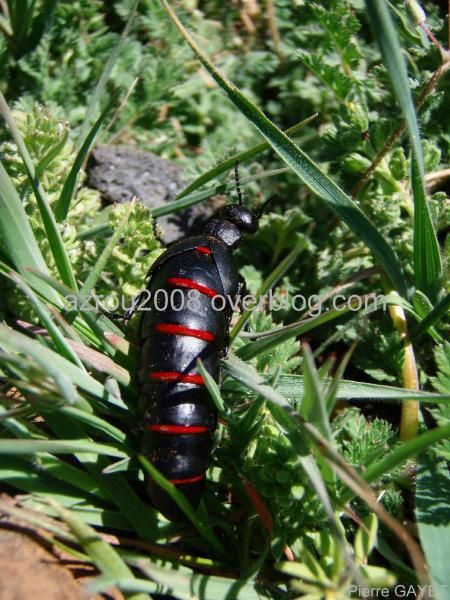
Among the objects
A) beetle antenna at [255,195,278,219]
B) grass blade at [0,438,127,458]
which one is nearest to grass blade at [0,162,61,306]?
grass blade at [0,438,127,458]

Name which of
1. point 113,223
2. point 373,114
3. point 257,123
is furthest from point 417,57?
point 113,223

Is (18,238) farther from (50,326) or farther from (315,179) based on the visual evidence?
(315,179)

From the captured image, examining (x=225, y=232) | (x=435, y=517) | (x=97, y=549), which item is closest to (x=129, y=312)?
(x=225, y=232)

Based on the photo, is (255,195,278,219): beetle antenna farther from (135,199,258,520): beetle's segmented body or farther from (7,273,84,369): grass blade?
(7,273,84,369): grass blade

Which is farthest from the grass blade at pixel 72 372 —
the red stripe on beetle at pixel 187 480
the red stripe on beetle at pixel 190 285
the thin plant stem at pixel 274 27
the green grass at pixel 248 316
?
the thin plant stem at pixel 274 27

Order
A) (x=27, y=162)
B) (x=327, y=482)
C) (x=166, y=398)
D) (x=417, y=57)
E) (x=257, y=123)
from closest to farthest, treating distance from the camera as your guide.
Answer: (x=327, y=482)
(x=166, y=398)
(x=27, y=162)
(x=257, y=123)
(x=417, y=57)

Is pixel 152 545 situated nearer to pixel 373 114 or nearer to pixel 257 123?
pixel 257 123
